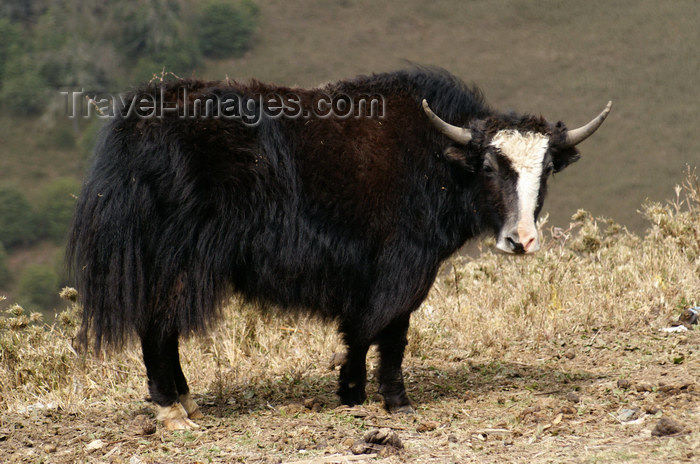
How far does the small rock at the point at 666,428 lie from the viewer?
388 centimetres

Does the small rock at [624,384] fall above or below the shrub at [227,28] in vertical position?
below

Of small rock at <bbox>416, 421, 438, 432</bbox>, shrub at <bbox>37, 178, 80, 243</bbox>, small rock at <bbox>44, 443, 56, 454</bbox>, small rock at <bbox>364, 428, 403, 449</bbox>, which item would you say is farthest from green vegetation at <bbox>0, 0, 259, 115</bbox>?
small rock at <bbox>364, 428, 403, 449</bbox>

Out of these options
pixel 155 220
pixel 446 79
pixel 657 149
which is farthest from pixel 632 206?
pixel 155 220

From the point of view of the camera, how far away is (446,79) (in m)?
5.29

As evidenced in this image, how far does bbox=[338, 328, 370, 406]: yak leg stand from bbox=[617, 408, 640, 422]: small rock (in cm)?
153

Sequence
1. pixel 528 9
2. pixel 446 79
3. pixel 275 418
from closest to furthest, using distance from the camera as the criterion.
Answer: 1. pixel 275 418
2. pixel 446 79
3. pixel 528 9

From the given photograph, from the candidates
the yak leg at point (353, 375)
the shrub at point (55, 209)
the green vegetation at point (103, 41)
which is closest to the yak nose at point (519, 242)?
the yak leg at point (353, 375)

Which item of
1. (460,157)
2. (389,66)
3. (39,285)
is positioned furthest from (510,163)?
(389,66)

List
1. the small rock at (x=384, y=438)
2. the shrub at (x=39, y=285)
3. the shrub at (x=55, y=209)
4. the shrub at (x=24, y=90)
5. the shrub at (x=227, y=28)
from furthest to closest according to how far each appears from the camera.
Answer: the shrub at (x=24, y=90) → the shrub at (x=227, y=28) → the shrub at (x=55, y=209) → the shrub at (x=39, y=285) → the small rock at (x=384, y=438)

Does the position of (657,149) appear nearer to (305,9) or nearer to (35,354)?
(305,9)

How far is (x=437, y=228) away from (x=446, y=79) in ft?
3.27

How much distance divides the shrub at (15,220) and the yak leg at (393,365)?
1023 inches

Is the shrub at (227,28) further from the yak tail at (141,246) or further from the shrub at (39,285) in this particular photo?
the yak tail at (141,246)

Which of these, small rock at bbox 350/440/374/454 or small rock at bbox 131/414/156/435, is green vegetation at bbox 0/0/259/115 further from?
small rock at bbox 350/440/374/454
